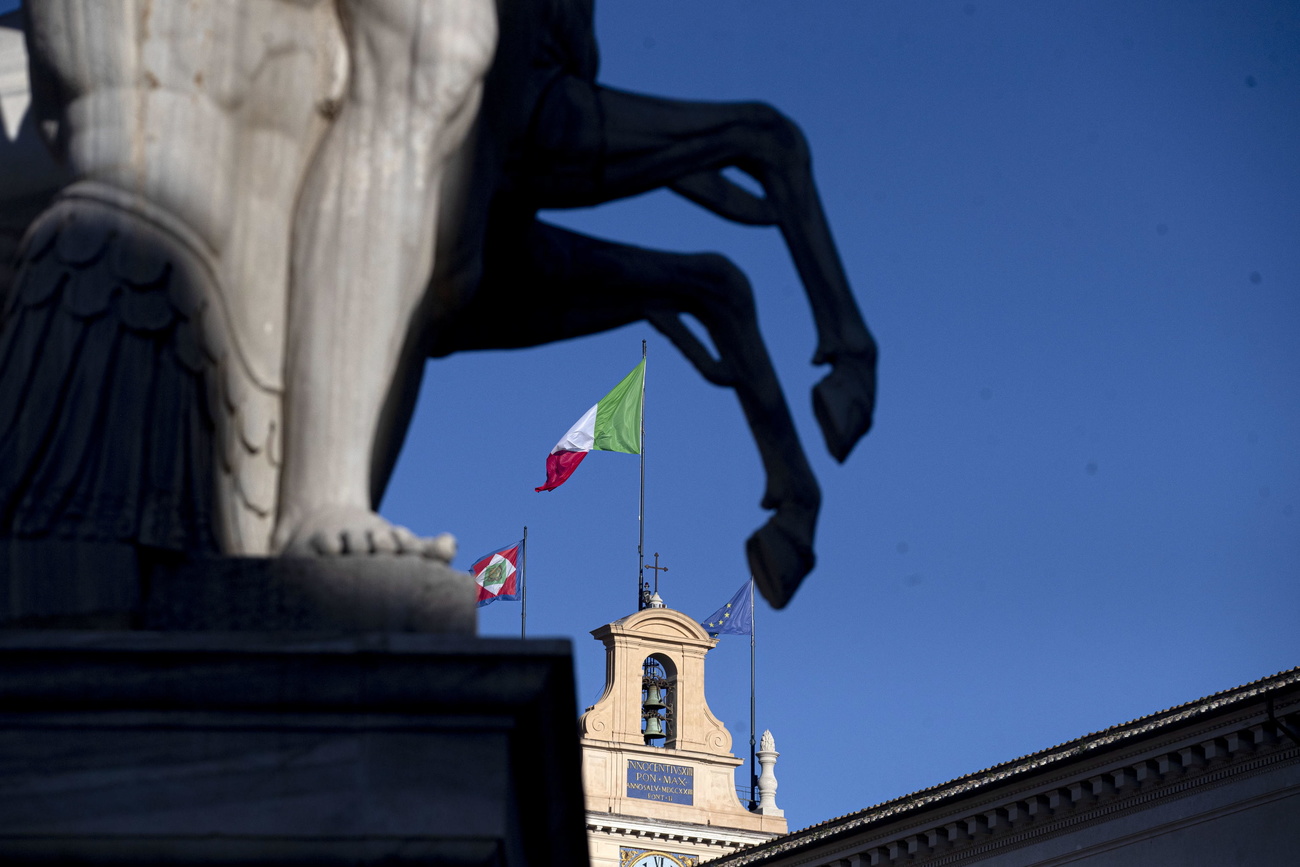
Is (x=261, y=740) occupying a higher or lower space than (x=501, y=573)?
lower

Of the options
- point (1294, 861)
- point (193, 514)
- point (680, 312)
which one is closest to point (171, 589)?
point (193, 514)

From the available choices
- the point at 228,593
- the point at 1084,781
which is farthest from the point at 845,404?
the point at 1084,781

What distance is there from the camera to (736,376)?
15.6 ft

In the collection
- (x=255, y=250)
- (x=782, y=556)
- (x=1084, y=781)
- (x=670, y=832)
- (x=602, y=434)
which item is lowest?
(x=782, y=556)

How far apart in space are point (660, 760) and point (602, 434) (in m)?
11.8

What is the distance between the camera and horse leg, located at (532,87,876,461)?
4.45 meters

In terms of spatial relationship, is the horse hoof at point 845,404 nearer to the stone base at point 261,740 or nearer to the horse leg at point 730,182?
the horse leg at point 730,182

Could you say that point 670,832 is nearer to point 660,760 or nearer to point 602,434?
point 660,760

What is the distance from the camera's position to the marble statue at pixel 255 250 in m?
3.67

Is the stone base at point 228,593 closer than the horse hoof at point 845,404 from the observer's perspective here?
Yes

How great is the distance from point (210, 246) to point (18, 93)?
2.32ft

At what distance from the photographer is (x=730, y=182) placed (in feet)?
15.3

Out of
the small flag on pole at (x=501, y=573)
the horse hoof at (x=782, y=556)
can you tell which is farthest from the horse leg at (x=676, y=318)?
the small flag on pole at (x=501, y=573)

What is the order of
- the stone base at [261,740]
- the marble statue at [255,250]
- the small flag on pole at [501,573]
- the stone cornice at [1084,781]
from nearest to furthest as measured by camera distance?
1. the stone base at [261,740]
2. the marble statue at [255,250]
3. the stone cornice at [1084,781]
4. the small flag on pole at [501,573]
